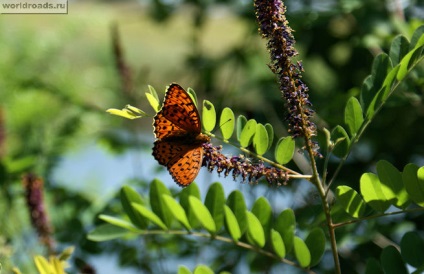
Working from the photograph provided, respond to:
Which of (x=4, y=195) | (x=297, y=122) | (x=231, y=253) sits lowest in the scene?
(x=231, y=253)

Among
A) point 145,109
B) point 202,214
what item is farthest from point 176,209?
point 145,109

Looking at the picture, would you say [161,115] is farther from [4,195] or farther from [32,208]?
[4,195]

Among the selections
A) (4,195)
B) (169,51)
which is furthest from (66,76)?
(169,51)

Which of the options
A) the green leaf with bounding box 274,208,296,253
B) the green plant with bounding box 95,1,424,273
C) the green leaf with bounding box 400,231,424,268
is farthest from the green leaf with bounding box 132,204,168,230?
the green leaf with bounding box 400,231,424,268

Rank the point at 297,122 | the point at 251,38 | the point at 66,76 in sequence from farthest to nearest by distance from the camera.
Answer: the point at 66,76, the point at 251,38, the point at 297,122

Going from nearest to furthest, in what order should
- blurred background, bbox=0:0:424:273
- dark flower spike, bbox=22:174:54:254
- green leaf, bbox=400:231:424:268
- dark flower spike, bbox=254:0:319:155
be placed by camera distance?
dark flower spike, bbox=254:0:319:155 → green leaf, bbox=400:231:424:268 → dark flower spike, bbox=22:174:54:254 → blurred background, bbox=0:0:424:273

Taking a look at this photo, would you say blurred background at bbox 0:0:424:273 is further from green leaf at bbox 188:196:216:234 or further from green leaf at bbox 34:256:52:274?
green leaf at bbox 188:196:216:234
